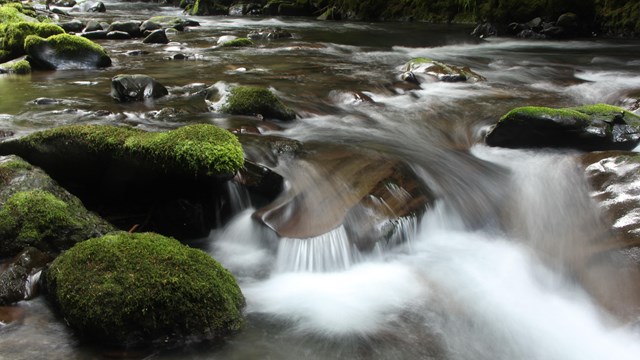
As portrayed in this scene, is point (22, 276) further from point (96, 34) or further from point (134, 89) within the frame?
point (96, 34)

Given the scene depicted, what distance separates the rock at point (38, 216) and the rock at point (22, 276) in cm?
10

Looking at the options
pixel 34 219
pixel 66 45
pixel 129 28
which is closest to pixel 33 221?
pixel 34 219

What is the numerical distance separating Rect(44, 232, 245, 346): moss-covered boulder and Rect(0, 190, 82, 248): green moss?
482 mm

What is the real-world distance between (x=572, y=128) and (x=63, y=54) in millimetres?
10018

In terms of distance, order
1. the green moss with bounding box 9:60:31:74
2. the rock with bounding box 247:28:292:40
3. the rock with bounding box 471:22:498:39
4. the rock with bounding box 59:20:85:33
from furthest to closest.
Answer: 1. the rock with bounding box 59:20:85:33
2. the rock with bounding box 471:22:498:39
3. the rock with bounding box 247:28:292:40
4. the green moss with bounding box 9:60:31:74

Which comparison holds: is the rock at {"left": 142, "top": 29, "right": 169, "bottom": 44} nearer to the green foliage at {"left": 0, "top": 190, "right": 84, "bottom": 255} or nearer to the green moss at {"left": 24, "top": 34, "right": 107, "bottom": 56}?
the green moss at {"left": 24, "top": 34, "right": 107, "bottom": 56}

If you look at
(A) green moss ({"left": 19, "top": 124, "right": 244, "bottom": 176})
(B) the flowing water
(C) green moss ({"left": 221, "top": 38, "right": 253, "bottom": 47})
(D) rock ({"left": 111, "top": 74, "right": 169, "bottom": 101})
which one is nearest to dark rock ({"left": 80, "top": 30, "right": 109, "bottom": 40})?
(C) green moss ({"left": 221, "top": 38, "right": 253, "bottom": 47})

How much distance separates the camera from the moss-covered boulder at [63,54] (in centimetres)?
1052

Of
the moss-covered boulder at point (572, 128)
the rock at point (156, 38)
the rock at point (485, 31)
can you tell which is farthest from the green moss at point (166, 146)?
the rock at point (485, 31)

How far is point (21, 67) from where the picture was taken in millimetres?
10086

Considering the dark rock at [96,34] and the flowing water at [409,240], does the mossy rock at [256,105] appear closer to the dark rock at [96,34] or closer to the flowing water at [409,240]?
the flowing water at [409,240]

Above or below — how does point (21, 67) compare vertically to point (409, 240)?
above

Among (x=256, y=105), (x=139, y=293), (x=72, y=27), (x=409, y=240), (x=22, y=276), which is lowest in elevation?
(x=409, y=240)

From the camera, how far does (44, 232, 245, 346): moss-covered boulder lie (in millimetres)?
2855
